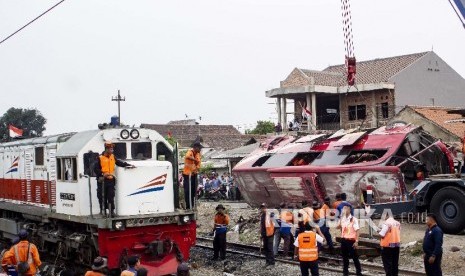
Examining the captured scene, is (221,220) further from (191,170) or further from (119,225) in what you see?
(119,225)

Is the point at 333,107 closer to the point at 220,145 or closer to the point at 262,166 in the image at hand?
the point at 220,145

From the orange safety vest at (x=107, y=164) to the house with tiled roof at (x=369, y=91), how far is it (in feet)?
80.7

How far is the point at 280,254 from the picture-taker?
46.2 feet

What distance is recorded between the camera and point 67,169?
1124 centimetres

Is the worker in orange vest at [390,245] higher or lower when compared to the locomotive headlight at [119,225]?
lower

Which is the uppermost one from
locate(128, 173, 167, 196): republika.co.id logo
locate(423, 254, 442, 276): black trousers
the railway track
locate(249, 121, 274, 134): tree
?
locate(249, 121, 274, 134): tree

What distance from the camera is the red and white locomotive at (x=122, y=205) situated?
34.2 feet

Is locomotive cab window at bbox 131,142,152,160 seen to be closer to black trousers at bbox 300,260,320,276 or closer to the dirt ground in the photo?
black trousers at bbox 300,260,320,276

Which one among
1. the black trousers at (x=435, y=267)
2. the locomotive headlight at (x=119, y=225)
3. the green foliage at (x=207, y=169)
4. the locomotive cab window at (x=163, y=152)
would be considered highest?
the locomotive cab window at (x=163, y=152)

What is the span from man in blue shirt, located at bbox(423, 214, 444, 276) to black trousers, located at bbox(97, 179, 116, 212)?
17.8 feet

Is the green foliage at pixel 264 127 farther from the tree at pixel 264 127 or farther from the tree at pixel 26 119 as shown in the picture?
the tree at pixel 26 119

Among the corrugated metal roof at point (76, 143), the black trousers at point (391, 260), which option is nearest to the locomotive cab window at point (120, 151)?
the corrugated metal roof at point (76, 143)

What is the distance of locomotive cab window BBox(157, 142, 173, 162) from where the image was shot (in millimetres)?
11469

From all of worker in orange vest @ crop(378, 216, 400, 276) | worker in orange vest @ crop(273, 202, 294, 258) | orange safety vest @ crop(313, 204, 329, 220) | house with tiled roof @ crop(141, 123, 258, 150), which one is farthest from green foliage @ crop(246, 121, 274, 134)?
worker in orange vest @ crop(378, 216, 400, 276)
